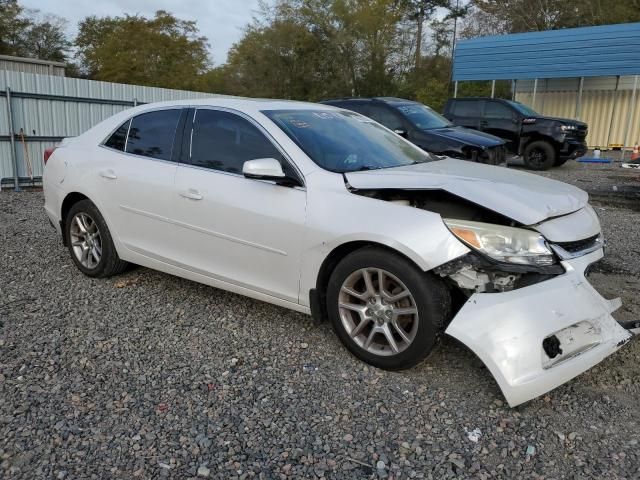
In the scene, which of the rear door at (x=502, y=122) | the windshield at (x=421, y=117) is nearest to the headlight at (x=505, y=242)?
the windshield at (x=421, y=117)

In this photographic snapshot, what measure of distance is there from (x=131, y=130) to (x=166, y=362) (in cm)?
217

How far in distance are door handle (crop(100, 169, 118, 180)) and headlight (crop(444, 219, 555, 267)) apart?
2.84 meters

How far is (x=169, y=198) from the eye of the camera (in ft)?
13.2

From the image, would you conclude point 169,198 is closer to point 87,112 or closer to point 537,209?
point 537,209

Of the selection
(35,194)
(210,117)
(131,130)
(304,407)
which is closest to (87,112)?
(35,194)

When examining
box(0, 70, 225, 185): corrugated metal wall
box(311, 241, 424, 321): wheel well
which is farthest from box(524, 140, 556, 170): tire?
box(311, 241, 424, 321): wheel well

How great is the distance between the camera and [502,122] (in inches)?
550

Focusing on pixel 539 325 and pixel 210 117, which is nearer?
pixel 539 325

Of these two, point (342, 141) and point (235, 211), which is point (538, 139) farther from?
point (235, 211)

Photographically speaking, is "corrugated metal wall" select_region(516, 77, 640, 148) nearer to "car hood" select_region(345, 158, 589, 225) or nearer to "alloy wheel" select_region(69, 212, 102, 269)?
"car hood" select_region(345, 158, 589, 225)

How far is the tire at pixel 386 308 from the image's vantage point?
9.78ft

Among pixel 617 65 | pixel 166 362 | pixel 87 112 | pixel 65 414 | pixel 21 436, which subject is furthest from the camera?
pixel 617 65

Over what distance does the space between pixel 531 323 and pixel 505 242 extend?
1.52ft

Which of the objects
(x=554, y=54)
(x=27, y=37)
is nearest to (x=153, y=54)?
(x=27, y=37)
